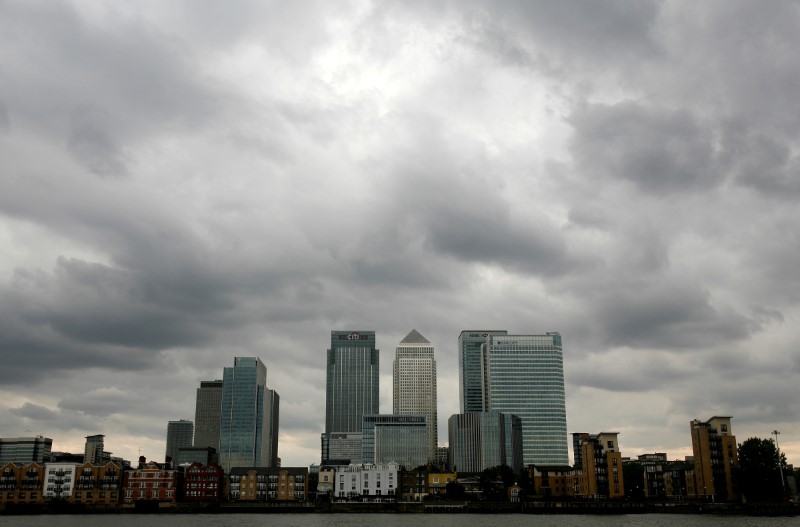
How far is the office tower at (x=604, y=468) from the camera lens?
609 feet

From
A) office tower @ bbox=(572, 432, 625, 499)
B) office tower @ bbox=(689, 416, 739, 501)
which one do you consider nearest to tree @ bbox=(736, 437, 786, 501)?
office tower @ bbox=(689, 416, 739, 501)

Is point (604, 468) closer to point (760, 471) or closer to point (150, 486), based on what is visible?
point (760, 471)

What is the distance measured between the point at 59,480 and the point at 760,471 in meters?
166

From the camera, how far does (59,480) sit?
A: 642ft

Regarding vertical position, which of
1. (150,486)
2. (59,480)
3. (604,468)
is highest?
(604,468)

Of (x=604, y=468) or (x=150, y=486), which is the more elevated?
(x=604, y=468)

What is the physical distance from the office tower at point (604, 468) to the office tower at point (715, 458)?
720 inches

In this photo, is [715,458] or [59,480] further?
[59,480]

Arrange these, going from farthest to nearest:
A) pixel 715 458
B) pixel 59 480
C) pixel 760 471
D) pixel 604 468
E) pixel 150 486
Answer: pixel 150 486
pixel 59 480
pixel 604 468
pixel 715 458
pixel 760 471

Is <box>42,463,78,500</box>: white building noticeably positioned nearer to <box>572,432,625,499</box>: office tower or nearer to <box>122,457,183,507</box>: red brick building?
<box>122,457,183,507</box>: red brick building

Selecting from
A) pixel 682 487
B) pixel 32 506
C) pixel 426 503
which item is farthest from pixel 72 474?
pixel 682 487

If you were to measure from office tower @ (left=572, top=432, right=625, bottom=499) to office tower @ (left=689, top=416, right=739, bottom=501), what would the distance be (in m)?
18.3

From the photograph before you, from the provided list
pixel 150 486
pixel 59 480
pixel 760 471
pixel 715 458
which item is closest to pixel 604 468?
pixel 715 458

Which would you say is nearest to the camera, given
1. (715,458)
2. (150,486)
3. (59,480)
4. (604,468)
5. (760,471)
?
(760,471)
